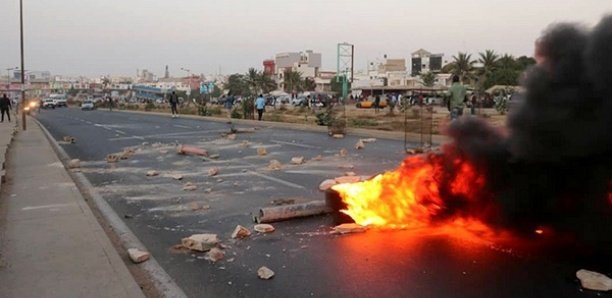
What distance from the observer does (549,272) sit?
4324mm

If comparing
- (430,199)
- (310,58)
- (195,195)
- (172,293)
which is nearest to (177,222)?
(195,195)

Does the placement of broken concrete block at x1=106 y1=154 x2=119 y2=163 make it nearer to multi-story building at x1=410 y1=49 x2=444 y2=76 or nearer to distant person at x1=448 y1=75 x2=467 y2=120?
distant person at x1=448 y1=75 x2=467 y2=120

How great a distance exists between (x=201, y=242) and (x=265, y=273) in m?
1.10

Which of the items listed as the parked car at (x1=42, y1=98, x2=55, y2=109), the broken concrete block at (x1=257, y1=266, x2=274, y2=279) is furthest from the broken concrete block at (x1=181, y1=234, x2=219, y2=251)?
the parked car at (x1=42, y1=98, x2=55, y2=109)

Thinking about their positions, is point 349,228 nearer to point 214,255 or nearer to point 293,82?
point 214,255

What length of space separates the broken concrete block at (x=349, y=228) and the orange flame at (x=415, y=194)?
0.12 metres

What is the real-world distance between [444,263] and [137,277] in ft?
8.55

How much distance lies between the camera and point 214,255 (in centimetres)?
508

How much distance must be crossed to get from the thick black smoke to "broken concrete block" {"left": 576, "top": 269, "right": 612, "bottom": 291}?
55 cm

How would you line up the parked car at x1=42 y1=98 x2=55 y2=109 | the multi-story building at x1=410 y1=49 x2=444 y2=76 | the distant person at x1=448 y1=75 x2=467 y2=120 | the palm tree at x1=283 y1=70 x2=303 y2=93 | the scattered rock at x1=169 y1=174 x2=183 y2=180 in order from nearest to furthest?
1. the scattered rock at x1=169 y1=174 x2=183 y2=180
2. the distant person at x1=448 y1=75 x2=467 y2=120
3. the parked car at x1=42 y1=98 x2=55 y2=109
4. the palm tree at x1=283 y1=70 x2=303 y2=93
5. the multi-story building at x1=410 y1=49 x2=444 y2=76

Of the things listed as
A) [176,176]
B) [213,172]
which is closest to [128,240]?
[176,176]

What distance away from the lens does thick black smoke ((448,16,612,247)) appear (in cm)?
450

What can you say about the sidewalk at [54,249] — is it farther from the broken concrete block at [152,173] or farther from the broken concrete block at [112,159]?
the broken concrete block at [112,159]

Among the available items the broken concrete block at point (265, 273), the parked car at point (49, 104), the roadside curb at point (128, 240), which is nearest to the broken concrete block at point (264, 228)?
the roadside curb at point (128, 240)
